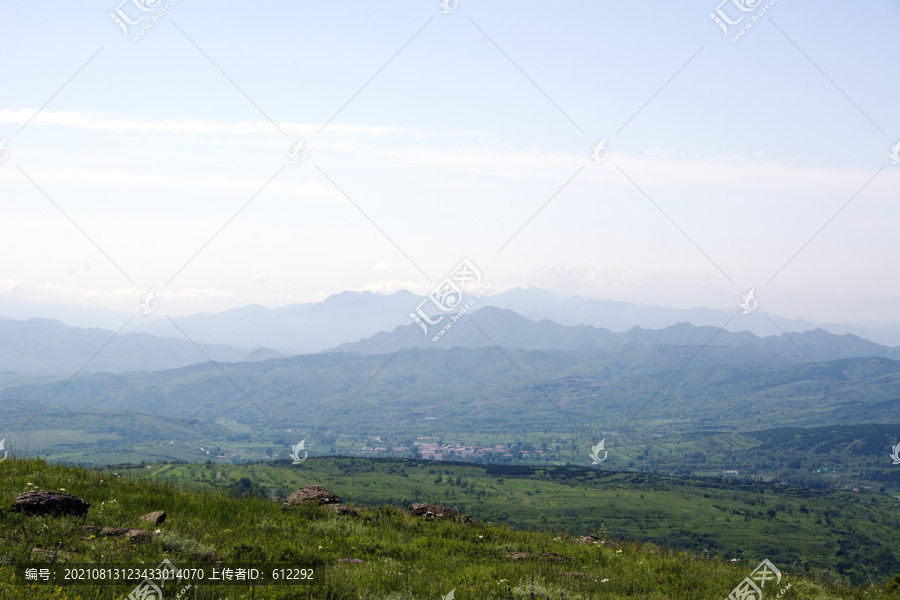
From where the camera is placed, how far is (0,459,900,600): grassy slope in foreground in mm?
11703

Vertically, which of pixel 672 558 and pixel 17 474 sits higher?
pixel 17 474

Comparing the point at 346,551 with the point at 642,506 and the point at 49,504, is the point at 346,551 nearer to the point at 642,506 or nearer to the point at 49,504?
the point at 49,504

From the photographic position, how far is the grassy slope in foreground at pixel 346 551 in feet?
38.4

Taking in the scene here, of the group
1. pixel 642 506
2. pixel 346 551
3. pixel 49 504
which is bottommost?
pixel 346 551

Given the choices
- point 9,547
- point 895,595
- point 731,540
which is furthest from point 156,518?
point 731,540

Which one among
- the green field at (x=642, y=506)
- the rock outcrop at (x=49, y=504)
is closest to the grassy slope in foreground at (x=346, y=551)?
the rock outcrop at (x=49, y=504)

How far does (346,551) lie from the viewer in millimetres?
15086

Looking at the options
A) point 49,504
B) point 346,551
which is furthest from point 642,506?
point 49,504

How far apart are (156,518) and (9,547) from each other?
3.43 meters

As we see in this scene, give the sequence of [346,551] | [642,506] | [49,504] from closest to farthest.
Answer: [49,504], [346,551], [642,506]

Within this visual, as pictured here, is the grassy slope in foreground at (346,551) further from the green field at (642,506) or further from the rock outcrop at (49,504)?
the green field at (642,506)

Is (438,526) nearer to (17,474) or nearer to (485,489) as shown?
(17,474)

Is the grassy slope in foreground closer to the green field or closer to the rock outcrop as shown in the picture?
the rock outcrop

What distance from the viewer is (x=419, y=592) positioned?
12.0 m
